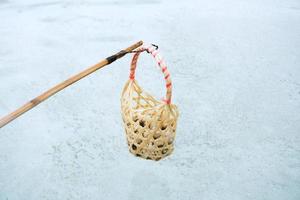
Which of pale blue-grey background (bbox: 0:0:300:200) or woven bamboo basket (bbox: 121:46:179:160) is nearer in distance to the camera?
woven bamboo basket (bbox: 121:46:179:160)

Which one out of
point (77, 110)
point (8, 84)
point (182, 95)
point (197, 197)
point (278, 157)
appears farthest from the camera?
point (8, 84)

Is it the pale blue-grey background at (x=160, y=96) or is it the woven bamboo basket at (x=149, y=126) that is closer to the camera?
the woven bamboo basket at (x=149, y=126)

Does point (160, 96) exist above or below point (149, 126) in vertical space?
below

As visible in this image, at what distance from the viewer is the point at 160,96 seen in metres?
2.35

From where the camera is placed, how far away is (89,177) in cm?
165

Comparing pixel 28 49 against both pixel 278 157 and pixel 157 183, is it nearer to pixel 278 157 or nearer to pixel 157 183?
pixel 157 183

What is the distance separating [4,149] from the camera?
1.84 meters

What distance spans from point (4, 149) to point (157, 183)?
→ 90 cm

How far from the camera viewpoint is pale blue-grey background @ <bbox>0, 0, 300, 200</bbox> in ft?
5.32

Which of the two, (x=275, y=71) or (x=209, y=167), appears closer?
(x=209, y=167)

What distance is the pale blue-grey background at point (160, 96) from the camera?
63.9 inches

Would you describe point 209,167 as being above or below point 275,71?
below

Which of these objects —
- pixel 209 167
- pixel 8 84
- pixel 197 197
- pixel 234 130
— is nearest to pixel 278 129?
pixel 234 130

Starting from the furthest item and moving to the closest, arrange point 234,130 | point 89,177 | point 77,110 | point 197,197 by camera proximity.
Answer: point 77,110 → point 234,130 → point 89,177 → point 197,197
